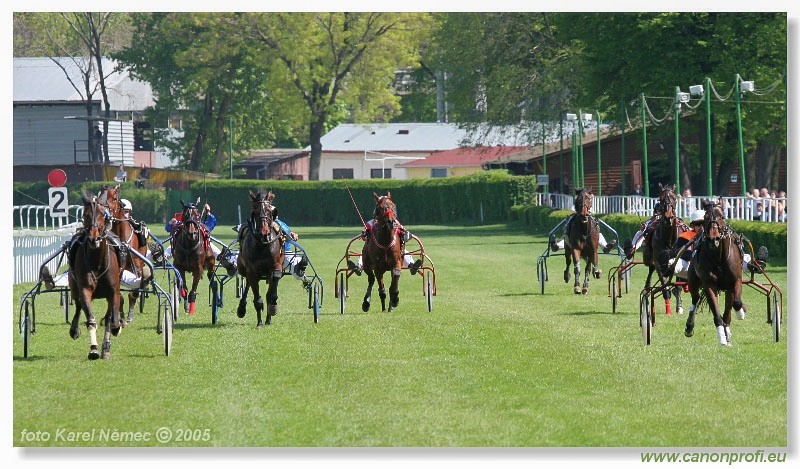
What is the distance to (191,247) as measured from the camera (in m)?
20.2

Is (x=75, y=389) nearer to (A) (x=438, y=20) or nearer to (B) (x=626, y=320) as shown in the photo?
(B) (x=626, y=320)

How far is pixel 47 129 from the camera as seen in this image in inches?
2338

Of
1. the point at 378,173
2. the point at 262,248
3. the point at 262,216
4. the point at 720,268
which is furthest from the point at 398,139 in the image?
the point at 720,268

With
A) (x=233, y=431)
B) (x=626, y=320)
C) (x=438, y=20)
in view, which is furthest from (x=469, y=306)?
(x=438, y=20)

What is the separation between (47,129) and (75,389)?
48.3 metres

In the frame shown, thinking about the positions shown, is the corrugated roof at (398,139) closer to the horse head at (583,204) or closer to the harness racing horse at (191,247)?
the horse head at (583,204)

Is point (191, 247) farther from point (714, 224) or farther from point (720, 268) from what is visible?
point (714, 224)

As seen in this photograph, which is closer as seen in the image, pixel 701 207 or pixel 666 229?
pixel 666 229

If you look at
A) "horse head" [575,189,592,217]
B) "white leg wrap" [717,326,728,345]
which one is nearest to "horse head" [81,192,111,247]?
"white leg wrap" [717,326,728,345]

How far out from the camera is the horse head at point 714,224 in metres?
14.2

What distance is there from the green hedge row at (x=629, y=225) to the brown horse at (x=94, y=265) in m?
15.6

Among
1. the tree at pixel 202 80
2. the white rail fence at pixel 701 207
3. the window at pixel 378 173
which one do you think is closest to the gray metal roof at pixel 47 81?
the tree at pixel 202 80

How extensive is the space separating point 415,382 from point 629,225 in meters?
25.0

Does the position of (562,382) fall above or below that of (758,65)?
below
